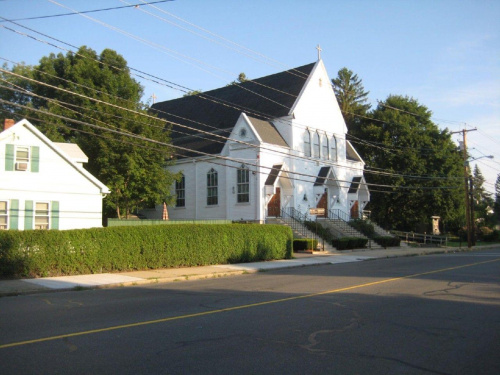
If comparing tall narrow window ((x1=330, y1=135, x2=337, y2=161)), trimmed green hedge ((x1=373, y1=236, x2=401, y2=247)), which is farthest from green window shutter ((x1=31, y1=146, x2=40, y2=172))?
trimmed green hedge ((x1=373, y1=236, x2=401, y2=247))

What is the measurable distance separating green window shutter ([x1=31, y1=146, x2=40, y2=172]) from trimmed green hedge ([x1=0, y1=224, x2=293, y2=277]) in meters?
8.69

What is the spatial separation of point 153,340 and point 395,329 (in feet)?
13.8

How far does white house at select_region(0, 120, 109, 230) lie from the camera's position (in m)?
24.0

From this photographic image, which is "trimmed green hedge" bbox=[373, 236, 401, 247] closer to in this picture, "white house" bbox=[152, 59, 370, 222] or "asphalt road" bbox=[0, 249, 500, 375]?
"white house" bbox=[152, 59, 370, 222]

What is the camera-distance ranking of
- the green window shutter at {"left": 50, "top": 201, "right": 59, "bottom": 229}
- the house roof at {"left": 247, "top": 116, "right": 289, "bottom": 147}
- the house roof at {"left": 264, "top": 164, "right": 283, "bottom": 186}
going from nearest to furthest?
the green window shutter at {"left": 50, "top": 201, "right": 59, "bottom": 229} < the house roof at {"left": 264, "top": 164, "right": 283, "bottom": 186} < the house roof at {"left": 247, "top": 116, "right": 289, "bottom": 147}

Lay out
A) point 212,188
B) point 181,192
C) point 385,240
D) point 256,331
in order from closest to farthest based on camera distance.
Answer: point 256,331
point 385,240
point 212,188
point 181,192

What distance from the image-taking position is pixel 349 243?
34.5 m

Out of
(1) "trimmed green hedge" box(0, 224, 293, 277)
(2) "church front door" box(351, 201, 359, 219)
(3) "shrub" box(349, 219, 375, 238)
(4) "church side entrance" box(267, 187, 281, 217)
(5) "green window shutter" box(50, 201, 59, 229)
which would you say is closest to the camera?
(1) "trimmed green hedge" box(0, 224, 293, 277)

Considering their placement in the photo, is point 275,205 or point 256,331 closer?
point 256,331

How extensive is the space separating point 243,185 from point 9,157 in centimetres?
1660

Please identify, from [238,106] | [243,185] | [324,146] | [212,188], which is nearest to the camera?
[243,185]

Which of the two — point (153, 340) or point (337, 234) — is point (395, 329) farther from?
point (337, 234)

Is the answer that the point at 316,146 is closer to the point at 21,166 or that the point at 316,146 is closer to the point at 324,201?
the point at 324,201

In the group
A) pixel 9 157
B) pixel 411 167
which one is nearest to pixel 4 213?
pixel 9 157
